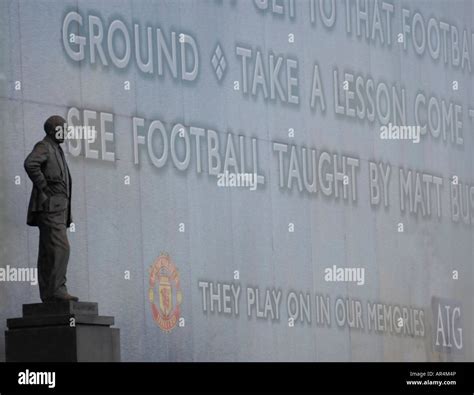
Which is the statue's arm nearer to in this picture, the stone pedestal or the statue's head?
the statue's head

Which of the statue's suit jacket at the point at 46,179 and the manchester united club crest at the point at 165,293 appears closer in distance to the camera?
the statue's suit jacket at the point at 46,179

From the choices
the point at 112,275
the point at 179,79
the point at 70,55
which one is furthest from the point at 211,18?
the point at 112,275

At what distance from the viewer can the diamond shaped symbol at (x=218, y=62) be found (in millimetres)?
20109

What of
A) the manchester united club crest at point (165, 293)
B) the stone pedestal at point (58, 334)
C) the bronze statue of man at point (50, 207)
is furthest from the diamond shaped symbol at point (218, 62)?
the stone pedestal at point (58, 334)

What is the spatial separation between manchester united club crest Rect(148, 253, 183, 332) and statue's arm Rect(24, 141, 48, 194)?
343 cm

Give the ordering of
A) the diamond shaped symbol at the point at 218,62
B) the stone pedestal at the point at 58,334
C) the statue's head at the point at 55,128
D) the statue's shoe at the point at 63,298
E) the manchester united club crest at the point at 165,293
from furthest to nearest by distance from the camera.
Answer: the diamond shaped symbol at the point at 218,62
the manchester united club crest at the point at 165,293
the statue's head at the point at 55,128
the statue's shoe at the point at 63,298
the stone pedestal at the point at 58,334

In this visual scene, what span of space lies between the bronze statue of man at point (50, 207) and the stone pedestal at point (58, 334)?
0.72 ft

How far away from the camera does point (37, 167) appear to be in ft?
50.8

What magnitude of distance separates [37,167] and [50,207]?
0.45m

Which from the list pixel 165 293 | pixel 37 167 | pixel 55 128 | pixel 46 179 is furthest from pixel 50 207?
pixel 165 293

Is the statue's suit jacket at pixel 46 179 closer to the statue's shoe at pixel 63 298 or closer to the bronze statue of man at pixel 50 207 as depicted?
the bronze statue of man at pixel 50 207

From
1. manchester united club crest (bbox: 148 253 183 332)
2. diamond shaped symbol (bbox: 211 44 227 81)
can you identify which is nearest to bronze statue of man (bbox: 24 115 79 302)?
manchester united club crest (bbox: 148 253 183 332)

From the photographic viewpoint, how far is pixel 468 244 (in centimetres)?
2470

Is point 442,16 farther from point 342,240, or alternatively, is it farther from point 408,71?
point 342,240
